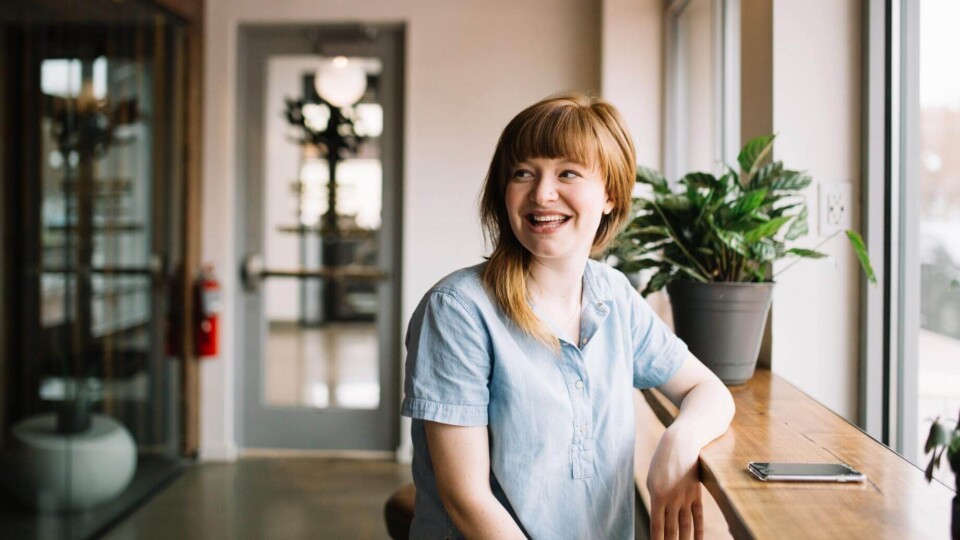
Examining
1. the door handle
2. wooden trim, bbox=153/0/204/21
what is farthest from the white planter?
wooden trim, bbox=153/0/204/21

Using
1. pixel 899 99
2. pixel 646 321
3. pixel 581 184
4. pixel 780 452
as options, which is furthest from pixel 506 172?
pixel 899 99

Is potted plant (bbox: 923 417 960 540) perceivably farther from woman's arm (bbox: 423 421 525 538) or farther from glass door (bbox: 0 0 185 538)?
glass door (bbox: 0 0 185 538)

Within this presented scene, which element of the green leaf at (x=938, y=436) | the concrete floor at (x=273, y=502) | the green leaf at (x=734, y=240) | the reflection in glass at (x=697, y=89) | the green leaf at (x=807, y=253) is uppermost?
the reflection in glass at (x=697, y=89)

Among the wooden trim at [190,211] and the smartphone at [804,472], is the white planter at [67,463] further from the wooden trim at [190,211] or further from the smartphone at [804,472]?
the smartphone at [804,472]

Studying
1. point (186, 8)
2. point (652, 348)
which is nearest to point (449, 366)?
point (652, 348)

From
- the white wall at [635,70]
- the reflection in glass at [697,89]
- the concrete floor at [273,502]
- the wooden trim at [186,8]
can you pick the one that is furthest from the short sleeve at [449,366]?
the wooden trim at [186,8]

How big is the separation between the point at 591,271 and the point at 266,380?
3.23 m

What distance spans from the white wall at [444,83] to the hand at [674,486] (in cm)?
285

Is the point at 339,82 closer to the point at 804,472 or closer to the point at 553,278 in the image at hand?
the point at 553,278

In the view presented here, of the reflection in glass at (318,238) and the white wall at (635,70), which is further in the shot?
the reflection in glass at (318,238)

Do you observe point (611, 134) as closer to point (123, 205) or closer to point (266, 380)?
point (123, 205)

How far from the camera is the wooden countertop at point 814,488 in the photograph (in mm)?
940

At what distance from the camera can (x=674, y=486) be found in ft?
4.12

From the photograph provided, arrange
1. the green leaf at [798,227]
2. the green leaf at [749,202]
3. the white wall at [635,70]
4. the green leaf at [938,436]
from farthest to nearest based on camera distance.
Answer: the white wall at [635,70] → the green leaf at [798,227] → the green leaf at [749,202] → the green leaf at [938,436]
